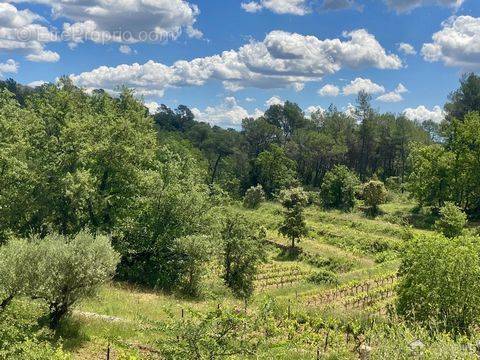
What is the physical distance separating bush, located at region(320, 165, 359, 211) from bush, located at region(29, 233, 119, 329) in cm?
5273

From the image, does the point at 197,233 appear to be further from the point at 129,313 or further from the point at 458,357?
the point at 458,357

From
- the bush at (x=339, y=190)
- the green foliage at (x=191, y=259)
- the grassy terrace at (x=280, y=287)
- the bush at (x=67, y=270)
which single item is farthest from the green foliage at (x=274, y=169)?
the bush at (x=67, y=270)

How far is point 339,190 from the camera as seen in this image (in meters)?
67.5

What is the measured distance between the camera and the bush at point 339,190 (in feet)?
216

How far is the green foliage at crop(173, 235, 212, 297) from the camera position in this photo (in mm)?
28594

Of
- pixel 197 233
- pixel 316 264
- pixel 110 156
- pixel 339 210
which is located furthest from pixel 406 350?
pixel 339 210

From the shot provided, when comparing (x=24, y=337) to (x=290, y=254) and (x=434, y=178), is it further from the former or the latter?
(x=434, y=178)

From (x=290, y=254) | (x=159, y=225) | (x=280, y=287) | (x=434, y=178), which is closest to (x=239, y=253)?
(x=159, y=225)

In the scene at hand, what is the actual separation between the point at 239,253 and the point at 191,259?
5.23 metres

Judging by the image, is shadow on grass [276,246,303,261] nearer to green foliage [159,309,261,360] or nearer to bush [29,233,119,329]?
bush [29,233,119,329]

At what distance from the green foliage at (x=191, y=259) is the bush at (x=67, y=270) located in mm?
12574

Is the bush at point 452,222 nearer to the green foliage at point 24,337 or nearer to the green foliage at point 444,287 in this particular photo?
the green foliage at point 444,287

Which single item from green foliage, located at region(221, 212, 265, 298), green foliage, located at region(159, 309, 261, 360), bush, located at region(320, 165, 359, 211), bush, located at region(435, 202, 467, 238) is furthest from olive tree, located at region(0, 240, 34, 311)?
bush, located at region(320, 165, 359, 211)

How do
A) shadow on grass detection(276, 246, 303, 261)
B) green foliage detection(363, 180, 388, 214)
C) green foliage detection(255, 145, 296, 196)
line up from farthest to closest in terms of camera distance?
green foliage detection(255, 145, 296, 196) → green foliage detection(363, 180, 388, 214) → shadow on grass detection(276, 246, 303, 261)
